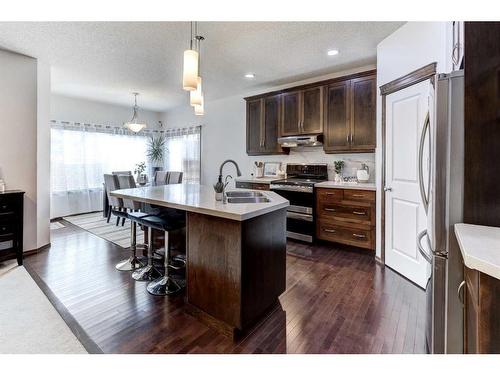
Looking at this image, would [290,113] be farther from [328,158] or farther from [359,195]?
[359,195]

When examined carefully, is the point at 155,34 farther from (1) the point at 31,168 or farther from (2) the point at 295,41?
(1) the point at 31,168

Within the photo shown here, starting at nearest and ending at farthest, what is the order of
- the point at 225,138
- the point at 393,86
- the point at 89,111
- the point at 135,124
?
the point at 393,86, the point at 135,124, the point at 225,138, the point at 89,111

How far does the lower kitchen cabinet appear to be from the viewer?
3258 millimetres

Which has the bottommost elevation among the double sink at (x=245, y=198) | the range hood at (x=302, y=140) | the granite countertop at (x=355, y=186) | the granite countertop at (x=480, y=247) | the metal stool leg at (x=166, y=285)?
the metal stool leg at (x=166, y=285)

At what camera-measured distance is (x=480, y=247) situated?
0.99m

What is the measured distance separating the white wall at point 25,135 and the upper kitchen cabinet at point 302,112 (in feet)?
11.4

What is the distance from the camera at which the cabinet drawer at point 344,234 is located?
3291mm

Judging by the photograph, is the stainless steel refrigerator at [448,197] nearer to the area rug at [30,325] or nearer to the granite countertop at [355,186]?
the granite countertop at [355,186]

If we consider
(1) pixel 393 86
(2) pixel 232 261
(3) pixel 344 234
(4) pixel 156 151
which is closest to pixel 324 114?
(1) pixel 393 86

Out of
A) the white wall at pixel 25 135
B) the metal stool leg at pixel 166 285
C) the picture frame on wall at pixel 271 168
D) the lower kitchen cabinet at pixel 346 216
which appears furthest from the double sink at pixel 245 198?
the white wall at pixel 25 135

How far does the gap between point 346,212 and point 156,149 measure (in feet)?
17.5

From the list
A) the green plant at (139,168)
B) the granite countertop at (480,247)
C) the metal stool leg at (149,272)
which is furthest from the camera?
the green plant at (139,168)

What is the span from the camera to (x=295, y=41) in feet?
9.83
